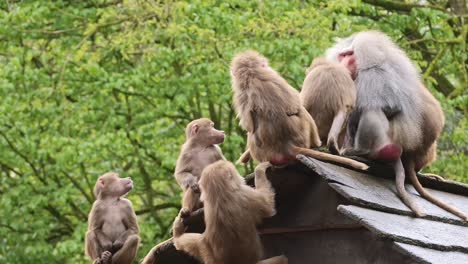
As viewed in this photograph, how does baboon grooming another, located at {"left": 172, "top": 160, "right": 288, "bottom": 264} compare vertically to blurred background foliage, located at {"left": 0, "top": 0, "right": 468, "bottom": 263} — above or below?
above

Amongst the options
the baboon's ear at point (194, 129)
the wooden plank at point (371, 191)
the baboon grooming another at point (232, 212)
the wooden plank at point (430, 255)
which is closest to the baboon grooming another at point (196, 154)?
the baboon's ear at point (194, 129)

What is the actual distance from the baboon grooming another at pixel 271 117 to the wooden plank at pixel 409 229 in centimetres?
43

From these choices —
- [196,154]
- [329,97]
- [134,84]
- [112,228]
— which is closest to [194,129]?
[196,154]

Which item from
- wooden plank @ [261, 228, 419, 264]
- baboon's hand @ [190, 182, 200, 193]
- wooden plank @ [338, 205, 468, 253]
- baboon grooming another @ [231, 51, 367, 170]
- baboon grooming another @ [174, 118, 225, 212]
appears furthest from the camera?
baboon grooming another @ [174, 118, 225, 212]

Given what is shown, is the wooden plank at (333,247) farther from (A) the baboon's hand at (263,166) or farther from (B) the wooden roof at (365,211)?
(A) the baboon's hand at (263,166)

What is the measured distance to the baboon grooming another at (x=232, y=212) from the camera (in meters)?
4.66

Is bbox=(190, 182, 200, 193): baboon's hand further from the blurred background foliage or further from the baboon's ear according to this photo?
the blurred background foliage

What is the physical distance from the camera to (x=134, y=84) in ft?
46.6

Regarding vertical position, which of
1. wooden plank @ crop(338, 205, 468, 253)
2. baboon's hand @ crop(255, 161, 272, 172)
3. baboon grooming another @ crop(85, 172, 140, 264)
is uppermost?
baboon's hand @ crop(255, 161, 272, 172)

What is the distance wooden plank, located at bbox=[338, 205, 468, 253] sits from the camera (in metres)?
4.20

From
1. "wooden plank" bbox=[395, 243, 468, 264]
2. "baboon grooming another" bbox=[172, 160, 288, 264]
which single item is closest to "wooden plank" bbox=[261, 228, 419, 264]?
"wooden plank" bbox=[395, 243, 468, 264]

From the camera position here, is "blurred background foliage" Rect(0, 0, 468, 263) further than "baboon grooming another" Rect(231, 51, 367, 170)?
Yes

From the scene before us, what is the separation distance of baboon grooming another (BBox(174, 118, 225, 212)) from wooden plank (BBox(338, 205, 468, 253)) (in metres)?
1.37

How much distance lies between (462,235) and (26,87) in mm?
11120
